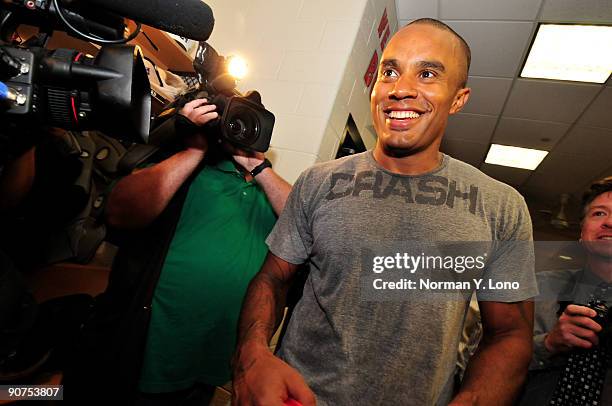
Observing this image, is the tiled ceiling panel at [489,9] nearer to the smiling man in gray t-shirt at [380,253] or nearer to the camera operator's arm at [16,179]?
the smiling man in gray t-shirt at [380,253]

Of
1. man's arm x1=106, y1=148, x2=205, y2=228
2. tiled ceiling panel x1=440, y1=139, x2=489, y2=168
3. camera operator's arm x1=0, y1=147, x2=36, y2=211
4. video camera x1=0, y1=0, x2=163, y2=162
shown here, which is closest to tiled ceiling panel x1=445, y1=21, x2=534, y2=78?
tiled ceiling panel x1=440, y1=139, x2=489, y2=168

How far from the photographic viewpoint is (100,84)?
61 centimetres

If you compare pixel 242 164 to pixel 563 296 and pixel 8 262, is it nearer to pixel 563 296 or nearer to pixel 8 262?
pixel 8 262

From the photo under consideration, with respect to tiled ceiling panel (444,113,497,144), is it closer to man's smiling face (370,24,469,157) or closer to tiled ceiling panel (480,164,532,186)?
tiled ceiling panel (480,164,532,186)

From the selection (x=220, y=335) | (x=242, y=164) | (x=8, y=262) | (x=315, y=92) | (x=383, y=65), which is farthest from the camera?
(x=315, y=92)

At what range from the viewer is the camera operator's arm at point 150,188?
1.12 meters

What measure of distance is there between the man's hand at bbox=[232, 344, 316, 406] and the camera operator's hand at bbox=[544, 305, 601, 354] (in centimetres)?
90

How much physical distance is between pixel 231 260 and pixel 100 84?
2.46 ft

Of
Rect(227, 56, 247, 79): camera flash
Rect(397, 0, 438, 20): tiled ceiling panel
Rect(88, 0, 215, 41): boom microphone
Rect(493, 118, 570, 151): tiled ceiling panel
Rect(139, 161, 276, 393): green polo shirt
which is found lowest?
Rect(139, 161, 276, 393): green polo shirt

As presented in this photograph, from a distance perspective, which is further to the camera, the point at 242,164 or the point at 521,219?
the point at 242,164

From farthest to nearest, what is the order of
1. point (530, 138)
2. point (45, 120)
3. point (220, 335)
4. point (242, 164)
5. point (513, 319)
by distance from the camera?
point (530, 138) < point (242, 164) < point (220, 335) < point (513, 319) < point (45, 120)

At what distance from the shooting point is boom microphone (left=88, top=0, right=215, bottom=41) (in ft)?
1.85

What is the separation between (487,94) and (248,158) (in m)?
3.08

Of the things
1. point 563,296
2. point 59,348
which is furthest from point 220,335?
point 563,296
